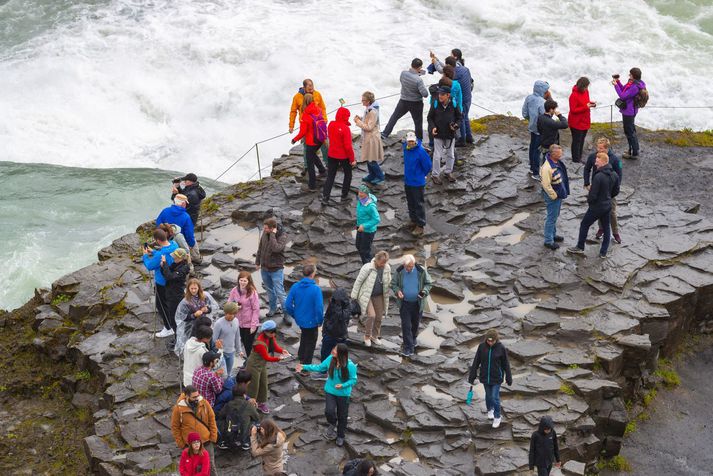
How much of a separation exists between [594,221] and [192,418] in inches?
384

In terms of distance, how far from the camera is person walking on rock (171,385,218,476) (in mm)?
12766

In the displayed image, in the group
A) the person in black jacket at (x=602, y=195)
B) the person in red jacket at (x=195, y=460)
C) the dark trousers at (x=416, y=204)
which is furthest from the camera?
the dark trousers at (x=416, y=204)

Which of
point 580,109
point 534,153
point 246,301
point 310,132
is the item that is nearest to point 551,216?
point 534,153

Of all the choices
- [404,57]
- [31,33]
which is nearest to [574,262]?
[404,57]

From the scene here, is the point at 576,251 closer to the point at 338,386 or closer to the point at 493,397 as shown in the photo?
the point at 493,397

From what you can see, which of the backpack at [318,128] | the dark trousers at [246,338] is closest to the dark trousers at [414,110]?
the backpack at [318,128]

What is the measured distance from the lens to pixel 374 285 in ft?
51.7

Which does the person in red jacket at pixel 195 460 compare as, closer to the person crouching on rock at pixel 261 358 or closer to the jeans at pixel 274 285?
the person crouching on rock at pixel 261 358

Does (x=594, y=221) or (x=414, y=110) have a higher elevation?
(x=414, y=110)

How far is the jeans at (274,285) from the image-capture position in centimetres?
1703

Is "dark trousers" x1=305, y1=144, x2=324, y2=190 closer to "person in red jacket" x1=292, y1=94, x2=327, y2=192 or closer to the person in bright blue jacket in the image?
"person in red jacket" x1=292, y1=94, x2=327, y2=192

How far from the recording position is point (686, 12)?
119 ft

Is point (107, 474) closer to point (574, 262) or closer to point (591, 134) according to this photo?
point (574, 262)

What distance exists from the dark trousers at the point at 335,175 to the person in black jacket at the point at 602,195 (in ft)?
17.4
